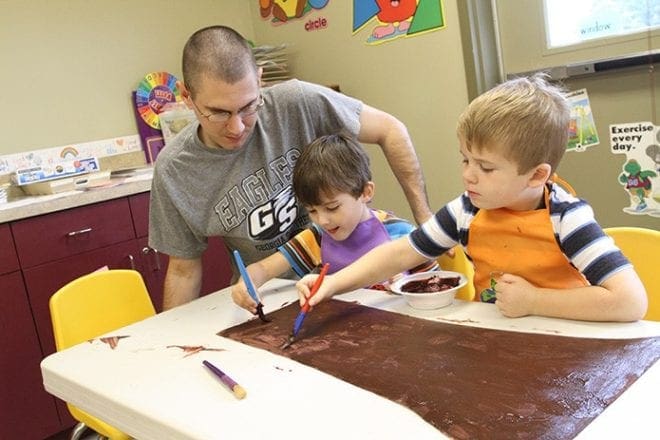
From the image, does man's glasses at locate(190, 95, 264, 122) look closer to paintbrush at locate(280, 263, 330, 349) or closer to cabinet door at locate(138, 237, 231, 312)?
paintbrush at locate(280, 263, 330, 349)

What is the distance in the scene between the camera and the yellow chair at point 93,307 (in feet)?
5.04

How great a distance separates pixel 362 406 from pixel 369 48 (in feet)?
8.16

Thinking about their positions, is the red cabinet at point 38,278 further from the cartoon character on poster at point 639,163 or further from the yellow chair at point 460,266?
the cartoon character on poster at point 639,163

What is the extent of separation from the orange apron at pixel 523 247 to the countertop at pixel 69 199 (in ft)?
5.76

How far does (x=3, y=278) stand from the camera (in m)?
2.26

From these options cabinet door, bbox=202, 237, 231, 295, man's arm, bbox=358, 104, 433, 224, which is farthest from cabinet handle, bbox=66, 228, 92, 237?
man's arm, bbox=358, 104, 433, 224

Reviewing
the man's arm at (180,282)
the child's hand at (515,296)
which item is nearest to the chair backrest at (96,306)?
the man's arm at (180,282)

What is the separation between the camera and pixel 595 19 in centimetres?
235

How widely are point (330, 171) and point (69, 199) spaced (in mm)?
1397

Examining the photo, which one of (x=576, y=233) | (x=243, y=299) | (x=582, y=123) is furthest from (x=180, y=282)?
(x=582, y=123)

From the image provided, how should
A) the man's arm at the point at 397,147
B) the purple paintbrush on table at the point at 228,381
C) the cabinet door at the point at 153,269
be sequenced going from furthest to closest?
the cabinet door at the point at 153,269 → the man's arm at the point at 397,147 → the purple paintbrush on table at the point at 228,381

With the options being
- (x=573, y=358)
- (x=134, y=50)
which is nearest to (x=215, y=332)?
(x=573, y=358)

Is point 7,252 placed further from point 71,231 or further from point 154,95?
point 154,95

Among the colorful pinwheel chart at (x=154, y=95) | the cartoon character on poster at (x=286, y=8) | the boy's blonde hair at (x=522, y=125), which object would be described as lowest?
the boy's blonde hair at (x=522, y=125)
